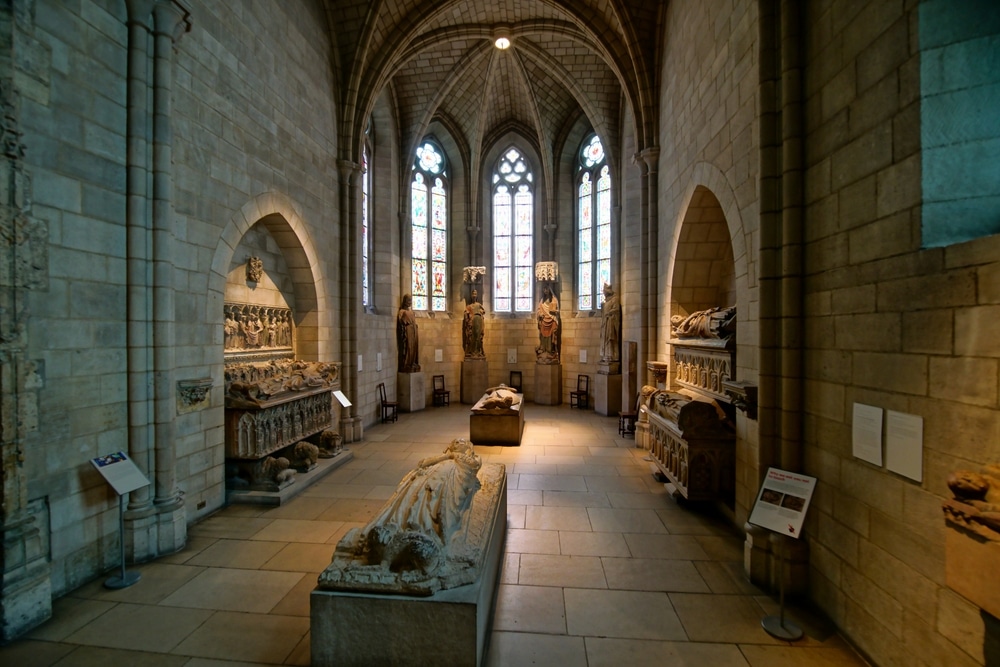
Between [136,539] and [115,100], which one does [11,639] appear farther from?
[115,100]

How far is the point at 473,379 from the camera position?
1343cm

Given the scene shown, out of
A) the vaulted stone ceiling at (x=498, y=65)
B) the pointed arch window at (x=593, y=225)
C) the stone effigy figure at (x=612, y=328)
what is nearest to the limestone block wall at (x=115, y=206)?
the vaulted stone ceiling at (x=498, y=65)

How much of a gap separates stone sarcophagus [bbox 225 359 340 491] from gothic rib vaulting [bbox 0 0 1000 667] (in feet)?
0.12

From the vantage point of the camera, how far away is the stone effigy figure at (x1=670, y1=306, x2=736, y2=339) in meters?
4.82

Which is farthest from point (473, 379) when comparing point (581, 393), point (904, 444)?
point (904, 444)

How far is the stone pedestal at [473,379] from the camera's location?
1344 centimetres

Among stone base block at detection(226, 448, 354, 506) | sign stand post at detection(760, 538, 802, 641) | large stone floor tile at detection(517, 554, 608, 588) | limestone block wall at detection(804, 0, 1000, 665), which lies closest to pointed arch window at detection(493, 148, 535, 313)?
stone base block at detection(226, 448, 354, 506)

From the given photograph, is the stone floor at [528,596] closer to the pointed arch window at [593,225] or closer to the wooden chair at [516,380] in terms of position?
the wooden chair at [516,380]

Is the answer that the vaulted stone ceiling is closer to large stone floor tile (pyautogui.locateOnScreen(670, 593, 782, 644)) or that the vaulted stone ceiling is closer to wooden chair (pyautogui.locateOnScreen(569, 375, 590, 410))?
wooden chair (pyautogui.locateOnScreen(569, 375, 590, 410))

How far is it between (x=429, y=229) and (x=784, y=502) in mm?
11812

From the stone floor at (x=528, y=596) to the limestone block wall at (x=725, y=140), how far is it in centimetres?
101

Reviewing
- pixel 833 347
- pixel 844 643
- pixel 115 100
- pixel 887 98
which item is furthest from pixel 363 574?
pixel 115 100

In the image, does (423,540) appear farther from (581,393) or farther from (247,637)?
(581,393)

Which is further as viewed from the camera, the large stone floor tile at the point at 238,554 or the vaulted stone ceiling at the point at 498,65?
the vaulted stone ceiling at the point at 498,65
